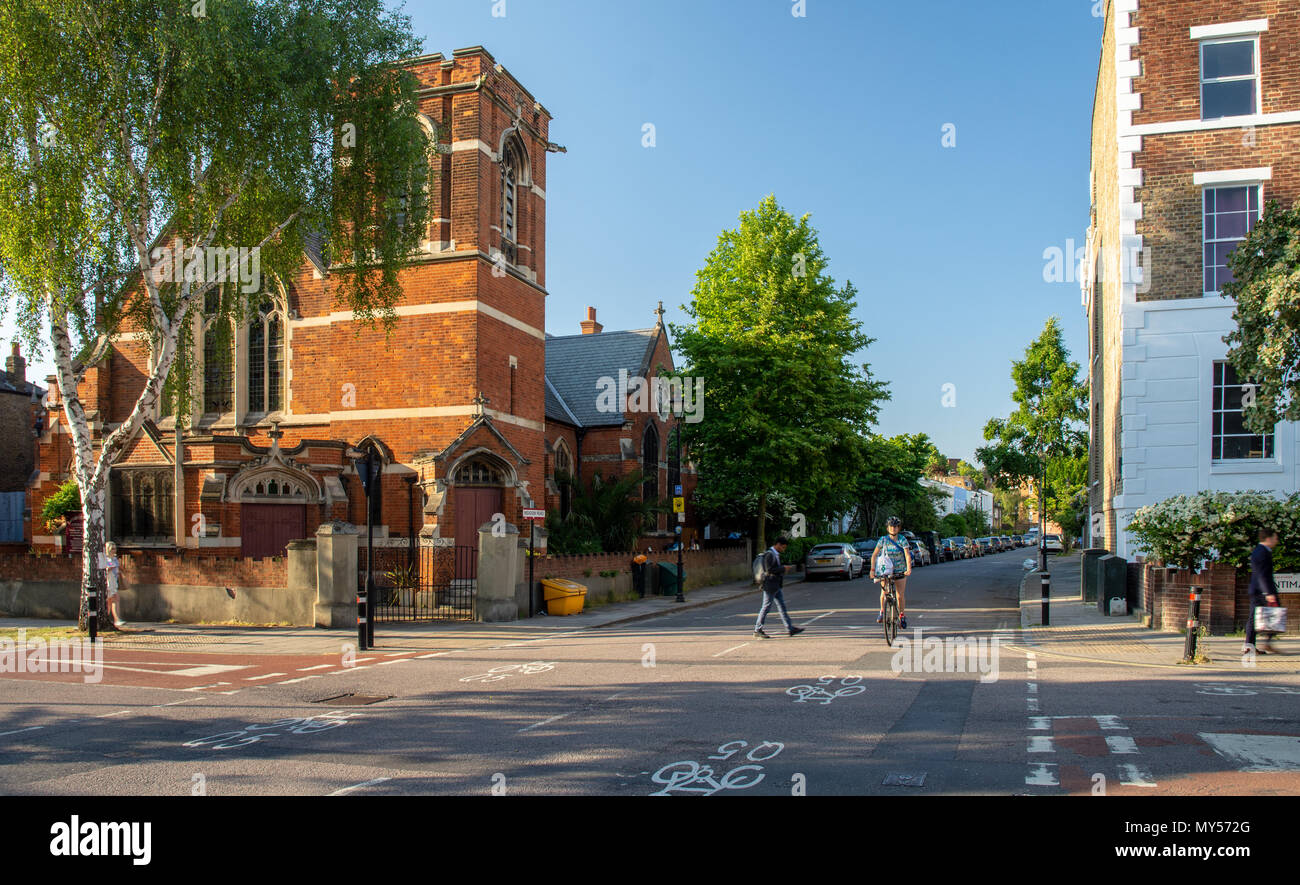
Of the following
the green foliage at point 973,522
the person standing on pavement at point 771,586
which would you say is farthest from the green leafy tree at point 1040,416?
the green foliage at point 973,522

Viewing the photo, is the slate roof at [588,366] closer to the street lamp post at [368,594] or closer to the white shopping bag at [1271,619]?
the street lamp post at [368,594]

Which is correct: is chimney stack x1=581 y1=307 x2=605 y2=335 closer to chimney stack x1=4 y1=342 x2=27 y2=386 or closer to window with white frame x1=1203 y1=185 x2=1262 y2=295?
chimney stack x1=4 y1=342 x2=27 y2=386

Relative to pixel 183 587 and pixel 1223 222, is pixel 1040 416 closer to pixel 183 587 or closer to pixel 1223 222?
pixel 1223 222

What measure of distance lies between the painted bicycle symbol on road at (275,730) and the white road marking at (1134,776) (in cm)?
671

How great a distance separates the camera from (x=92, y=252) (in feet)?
56.4

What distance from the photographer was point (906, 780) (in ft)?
21.8

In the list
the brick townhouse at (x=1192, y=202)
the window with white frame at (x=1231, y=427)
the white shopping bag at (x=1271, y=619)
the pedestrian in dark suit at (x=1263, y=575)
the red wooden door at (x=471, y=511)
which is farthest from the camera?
the red wooden door at (x=471, y=511)

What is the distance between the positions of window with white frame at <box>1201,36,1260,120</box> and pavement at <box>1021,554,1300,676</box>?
10039 mm

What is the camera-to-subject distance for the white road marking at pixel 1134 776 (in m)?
6.40

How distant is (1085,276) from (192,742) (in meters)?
32.7

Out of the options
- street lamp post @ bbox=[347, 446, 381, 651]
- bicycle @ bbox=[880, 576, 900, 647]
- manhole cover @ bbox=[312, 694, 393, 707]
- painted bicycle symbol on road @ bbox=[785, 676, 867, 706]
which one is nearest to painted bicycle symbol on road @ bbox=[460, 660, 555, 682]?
manhole cover @ bbox=[312, 694, 393, 707]

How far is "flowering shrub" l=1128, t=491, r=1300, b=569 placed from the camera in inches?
574

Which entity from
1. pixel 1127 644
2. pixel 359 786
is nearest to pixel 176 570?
pixel 359 786

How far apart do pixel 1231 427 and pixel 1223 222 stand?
3.98 metres
